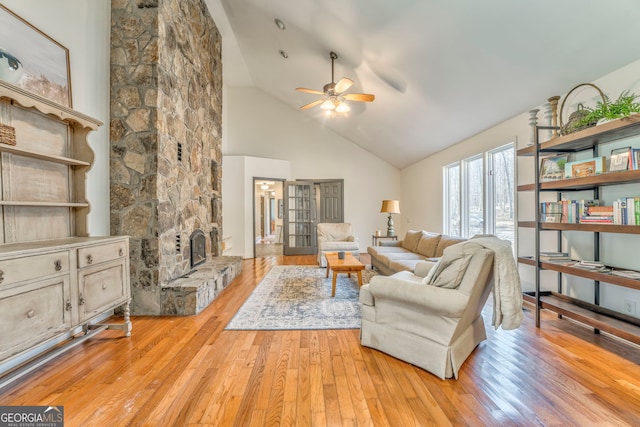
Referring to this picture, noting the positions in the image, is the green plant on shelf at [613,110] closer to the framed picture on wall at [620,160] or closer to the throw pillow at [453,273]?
the framed picture on wall at [620,160]

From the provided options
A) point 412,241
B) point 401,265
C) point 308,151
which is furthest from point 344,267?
point 308,151

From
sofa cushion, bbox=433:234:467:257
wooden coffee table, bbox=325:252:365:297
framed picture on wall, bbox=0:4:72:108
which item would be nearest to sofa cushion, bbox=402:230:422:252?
sofa cushion, bbox=433:234:467:257

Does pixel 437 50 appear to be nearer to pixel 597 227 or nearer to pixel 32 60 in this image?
pixel 597 227

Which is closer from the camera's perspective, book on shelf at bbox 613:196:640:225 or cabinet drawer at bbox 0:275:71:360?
cabinet drawer at bbox 0:275:71:360

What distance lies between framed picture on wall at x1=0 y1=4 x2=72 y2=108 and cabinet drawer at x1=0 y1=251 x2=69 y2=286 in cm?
135

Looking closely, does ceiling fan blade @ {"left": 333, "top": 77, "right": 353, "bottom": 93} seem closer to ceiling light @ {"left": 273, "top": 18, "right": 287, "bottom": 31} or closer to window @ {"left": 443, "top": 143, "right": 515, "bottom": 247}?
ceiling light @ {"left": 273, "top": 18, "right": 287, "bottom": 31}

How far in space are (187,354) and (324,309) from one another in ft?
5.08

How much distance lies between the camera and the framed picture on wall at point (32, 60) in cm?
210

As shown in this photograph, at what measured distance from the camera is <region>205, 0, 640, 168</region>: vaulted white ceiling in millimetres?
2385

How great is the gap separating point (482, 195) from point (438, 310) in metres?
3.39

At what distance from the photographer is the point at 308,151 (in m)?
7.89

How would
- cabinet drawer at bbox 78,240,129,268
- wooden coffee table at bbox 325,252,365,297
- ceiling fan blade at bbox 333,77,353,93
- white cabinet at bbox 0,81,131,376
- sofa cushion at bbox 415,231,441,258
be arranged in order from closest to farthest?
white cabinet at bbox 0,81,131,376, cabinet drawer at bbox 78,240,129,268, ceiling fan blade at bbox 333,77,353,93, wooden coffee table at bbox 325,252,365,297, sofa cushion at bbox 415,231,441,258

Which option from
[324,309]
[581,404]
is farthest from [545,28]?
[324,309]

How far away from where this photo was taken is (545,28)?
96.1 inches
